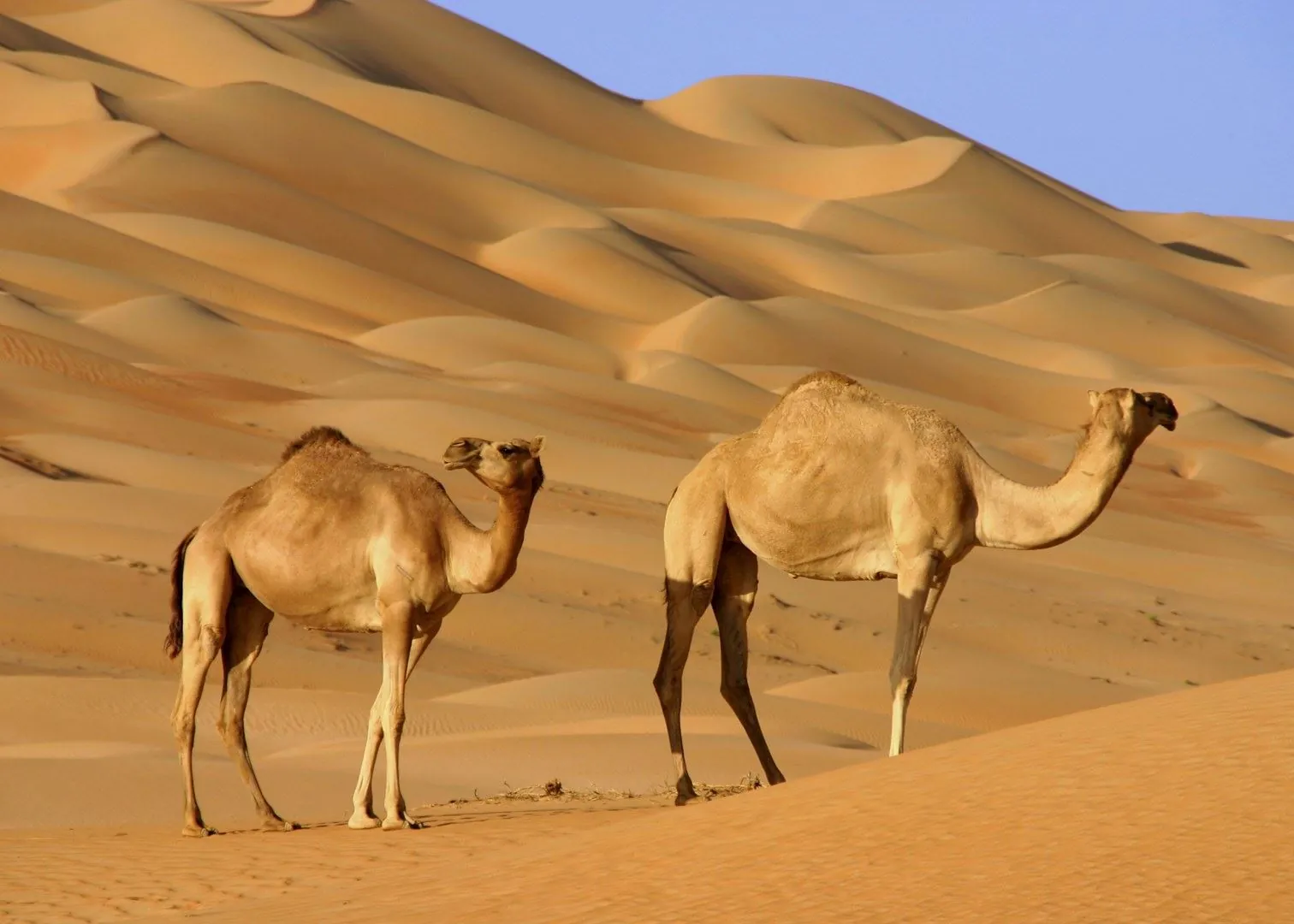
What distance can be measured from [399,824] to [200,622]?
163 centimetres

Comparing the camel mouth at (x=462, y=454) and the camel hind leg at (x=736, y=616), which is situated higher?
the camel mouth at (x=462, y=454)

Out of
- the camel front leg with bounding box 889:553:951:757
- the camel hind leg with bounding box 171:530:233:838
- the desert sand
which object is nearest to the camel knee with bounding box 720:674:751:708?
the desert sand

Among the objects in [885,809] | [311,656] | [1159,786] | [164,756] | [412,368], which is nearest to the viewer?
[1159,786]

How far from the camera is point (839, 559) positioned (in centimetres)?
1088

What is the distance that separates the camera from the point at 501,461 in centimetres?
972

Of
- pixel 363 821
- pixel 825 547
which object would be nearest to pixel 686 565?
pixel 825 547

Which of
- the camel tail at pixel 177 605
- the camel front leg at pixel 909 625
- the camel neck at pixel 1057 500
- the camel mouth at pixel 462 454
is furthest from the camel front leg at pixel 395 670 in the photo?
the camel neck at pixel 1057 500

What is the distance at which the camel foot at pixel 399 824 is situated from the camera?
1030cm

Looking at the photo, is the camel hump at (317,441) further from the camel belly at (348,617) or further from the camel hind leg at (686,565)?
the camel hind leg at (686,565)

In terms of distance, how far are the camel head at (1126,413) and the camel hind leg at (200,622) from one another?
4.82 metres

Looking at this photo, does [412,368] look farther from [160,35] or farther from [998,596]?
[160,35]

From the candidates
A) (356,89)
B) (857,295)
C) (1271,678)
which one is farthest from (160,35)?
(1271,678)

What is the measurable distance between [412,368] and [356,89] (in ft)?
166

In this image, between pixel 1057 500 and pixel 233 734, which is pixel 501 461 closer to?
pixel 233 734
